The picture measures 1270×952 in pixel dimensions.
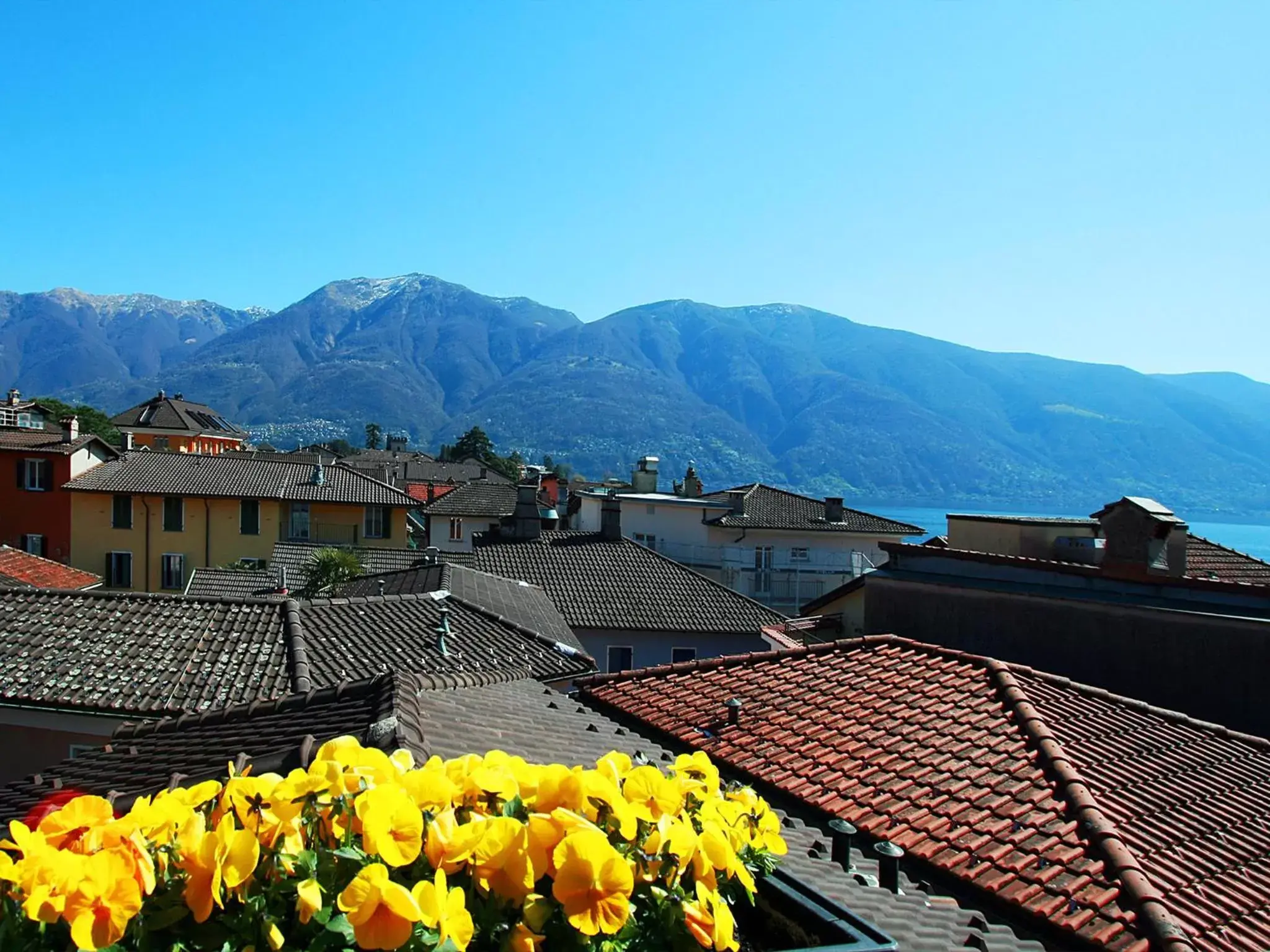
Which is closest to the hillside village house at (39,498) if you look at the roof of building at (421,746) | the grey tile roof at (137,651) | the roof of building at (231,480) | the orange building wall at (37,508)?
the orange building wall at (37,508)

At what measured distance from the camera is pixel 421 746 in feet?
16.6

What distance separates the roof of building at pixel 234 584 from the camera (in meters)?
27.2

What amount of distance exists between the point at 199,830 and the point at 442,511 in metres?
51.8

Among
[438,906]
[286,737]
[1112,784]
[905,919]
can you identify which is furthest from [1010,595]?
[438,906]

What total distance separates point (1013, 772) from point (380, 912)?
23.0 feet

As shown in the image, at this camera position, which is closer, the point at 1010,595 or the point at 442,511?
the point at 1010,595

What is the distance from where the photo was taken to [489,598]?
19.9 m

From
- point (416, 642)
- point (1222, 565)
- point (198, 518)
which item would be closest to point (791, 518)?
point (198, 518)

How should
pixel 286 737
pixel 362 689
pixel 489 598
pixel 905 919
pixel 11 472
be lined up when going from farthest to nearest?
pixel 11 472 → pixel 489 598 → pixel 362 689 → pixel 286 737 → pixel 905 919

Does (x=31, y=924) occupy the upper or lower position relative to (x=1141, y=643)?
upper

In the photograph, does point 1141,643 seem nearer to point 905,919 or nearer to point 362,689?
point 905,919

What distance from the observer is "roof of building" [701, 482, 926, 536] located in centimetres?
4472

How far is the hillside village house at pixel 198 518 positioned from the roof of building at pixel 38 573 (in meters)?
13.2

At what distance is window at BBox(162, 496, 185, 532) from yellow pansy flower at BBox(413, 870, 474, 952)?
144ft
